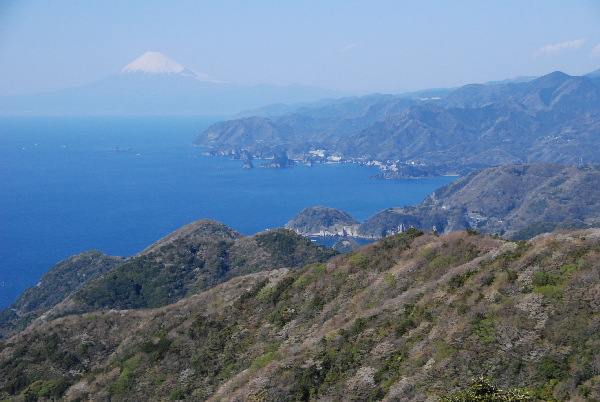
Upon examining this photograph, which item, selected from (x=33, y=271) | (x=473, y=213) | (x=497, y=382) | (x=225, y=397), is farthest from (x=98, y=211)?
(x=497, y=382)

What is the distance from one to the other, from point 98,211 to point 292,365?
156m

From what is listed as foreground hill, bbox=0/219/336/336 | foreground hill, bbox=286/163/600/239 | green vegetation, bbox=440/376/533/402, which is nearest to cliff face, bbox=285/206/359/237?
foreground hill, bbox=286/163/600/239

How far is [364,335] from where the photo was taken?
82.0ft

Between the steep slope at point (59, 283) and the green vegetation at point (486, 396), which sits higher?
the green vegetation at point (486, 396)

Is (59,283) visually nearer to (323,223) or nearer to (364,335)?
(323,223)

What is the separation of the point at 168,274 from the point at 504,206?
133 meters

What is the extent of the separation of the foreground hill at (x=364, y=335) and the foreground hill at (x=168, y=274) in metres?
24.1

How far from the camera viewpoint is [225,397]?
2511 cm

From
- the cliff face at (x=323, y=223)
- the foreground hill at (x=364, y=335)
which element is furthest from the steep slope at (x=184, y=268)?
the cliff face at (x=323, y=223)

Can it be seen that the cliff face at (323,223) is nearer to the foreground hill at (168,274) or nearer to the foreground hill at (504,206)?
the foreground hill at (504,206)

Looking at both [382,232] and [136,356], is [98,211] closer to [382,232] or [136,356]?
[382,232]

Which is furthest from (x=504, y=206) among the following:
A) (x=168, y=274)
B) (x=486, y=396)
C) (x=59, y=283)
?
(x=486, y=396)

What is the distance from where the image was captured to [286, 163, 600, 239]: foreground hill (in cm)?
14650

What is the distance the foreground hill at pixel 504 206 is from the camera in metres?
146
